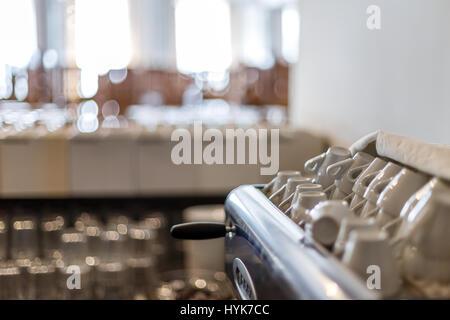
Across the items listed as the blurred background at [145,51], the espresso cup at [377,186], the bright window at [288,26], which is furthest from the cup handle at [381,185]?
the bright window at [288,26]

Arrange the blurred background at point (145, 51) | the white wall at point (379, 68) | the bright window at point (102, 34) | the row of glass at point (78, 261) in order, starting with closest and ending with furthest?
the white wall at point (379, 68)
the row of glass at point (78, 261)
the blurred background at point (145, 51)
the bright window at point (102, 34)

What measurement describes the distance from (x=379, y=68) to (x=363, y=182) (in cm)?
83

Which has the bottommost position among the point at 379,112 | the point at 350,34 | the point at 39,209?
the point at 39,209

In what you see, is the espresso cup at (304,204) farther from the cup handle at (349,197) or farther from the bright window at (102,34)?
the bright window at (102,34)

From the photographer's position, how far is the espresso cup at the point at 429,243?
514 millimetres

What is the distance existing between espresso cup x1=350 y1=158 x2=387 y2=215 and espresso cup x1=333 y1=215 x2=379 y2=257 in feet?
0.57

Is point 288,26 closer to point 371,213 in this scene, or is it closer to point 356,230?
point 371,213

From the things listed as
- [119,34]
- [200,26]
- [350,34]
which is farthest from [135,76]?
[350,34]

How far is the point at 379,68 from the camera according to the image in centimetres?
148

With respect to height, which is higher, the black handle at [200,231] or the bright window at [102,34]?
the bright window at [102,34]

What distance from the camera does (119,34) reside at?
786 cm

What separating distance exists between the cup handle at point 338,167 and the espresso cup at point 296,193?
0.13ft
